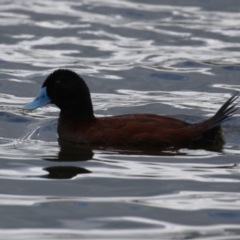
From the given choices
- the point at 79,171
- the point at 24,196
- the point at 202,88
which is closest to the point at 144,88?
the point at 202,88

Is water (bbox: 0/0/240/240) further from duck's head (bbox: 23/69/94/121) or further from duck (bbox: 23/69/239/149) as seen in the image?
duck's head (bbox: 23/69/94/121)

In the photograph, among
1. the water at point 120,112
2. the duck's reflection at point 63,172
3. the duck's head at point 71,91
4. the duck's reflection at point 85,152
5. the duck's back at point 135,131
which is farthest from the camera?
the duck's head at point 71,91

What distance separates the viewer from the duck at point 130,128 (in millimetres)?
8641

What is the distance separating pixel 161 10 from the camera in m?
18.0

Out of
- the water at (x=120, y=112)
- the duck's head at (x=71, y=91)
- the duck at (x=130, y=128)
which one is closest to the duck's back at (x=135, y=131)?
the duck at (x=130, y=128)

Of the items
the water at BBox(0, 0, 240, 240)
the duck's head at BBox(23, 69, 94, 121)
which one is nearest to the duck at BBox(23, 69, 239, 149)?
the duck's head at BBox(23, 69, 94, 121)

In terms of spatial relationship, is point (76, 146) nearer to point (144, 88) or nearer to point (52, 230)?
point (52, 230)

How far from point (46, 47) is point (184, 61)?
2613 millimetres

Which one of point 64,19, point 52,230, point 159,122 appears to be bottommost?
point 52,230

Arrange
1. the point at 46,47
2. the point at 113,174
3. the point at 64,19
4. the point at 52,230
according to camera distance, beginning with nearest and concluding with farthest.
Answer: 1. the point at 52,230
2. the point at 113,174
3. the point at 46,47
4. the point at 64,19

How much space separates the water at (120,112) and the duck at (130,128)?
139 mm

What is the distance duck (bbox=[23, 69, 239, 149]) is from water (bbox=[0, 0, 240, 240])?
5.5 inches

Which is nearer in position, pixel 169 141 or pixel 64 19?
pixel 169 141

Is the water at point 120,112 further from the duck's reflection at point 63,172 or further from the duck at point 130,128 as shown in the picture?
the duck at point 130,128
